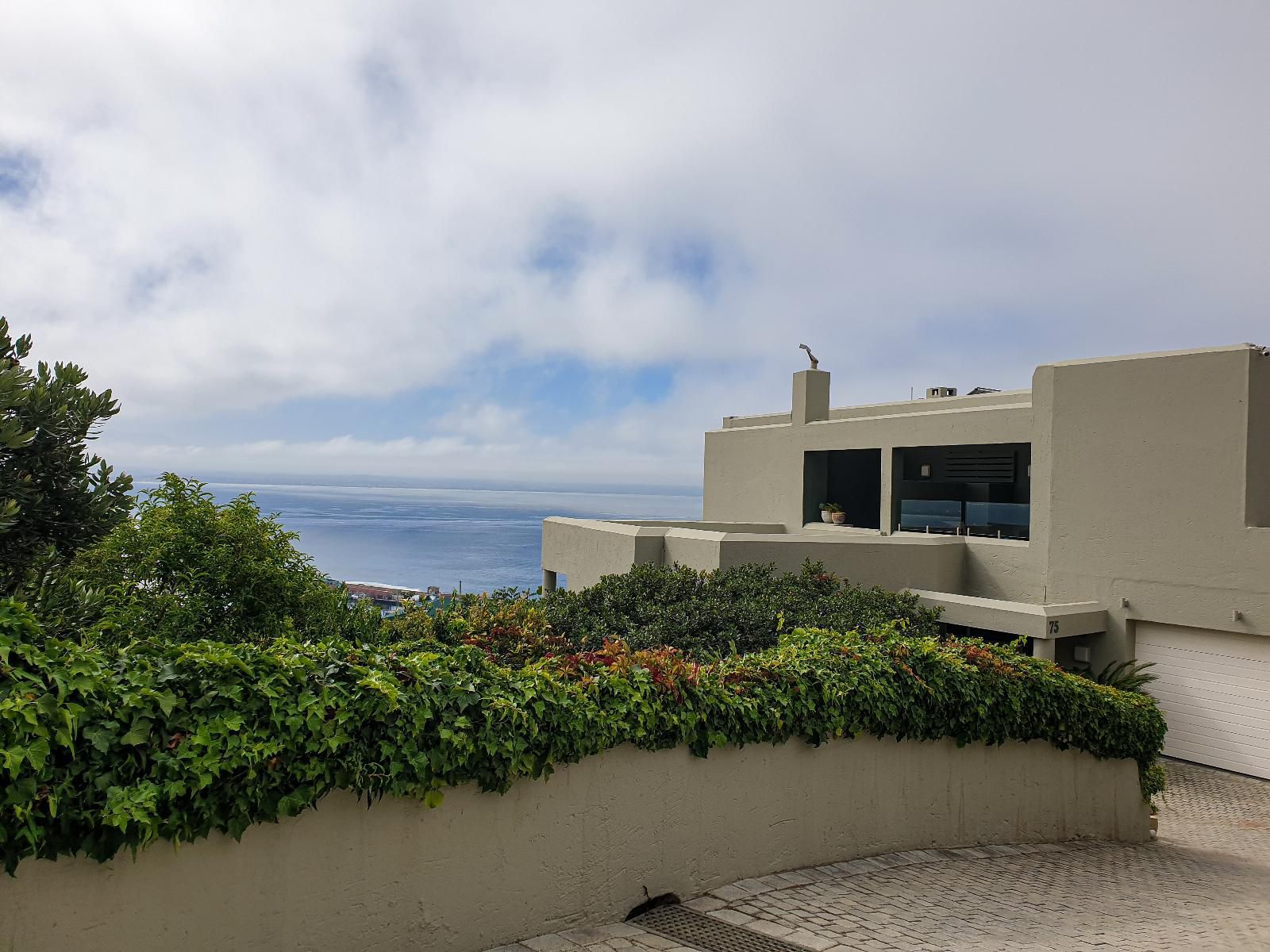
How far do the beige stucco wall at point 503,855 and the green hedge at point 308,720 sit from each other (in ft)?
0.56

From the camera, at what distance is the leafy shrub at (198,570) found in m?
6.29

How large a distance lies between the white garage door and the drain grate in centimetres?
1344

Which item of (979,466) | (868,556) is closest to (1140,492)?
(868,556)

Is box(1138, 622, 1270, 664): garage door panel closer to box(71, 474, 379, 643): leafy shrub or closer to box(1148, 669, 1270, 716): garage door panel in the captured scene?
box(1148, 669, 1270, 716): garage door panel

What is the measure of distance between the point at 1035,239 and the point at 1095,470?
1212cm

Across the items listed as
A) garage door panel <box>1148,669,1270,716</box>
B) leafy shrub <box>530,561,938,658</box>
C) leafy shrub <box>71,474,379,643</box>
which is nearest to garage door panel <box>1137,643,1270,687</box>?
garage door panel <box>1148,669,1270,716</box>

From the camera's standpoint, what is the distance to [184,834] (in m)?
3.81

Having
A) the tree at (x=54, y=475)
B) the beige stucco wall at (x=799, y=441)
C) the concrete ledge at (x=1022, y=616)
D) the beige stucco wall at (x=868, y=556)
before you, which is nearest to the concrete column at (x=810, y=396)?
the beige stucco wall at (x=799, y=441)

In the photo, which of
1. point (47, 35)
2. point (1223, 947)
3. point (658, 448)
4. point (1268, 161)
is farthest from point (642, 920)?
point (658, 448)

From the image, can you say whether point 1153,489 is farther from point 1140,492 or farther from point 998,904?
point 998,904

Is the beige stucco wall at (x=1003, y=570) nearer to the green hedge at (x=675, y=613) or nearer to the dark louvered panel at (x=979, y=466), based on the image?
the dark louvered panel at (x=979, y=466)

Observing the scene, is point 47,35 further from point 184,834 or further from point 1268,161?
point 1268,161

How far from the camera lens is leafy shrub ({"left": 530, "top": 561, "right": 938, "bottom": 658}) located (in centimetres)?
1103

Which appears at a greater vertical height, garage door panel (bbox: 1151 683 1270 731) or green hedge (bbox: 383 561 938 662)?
green hedge (bbox: 383 561 938 662)
